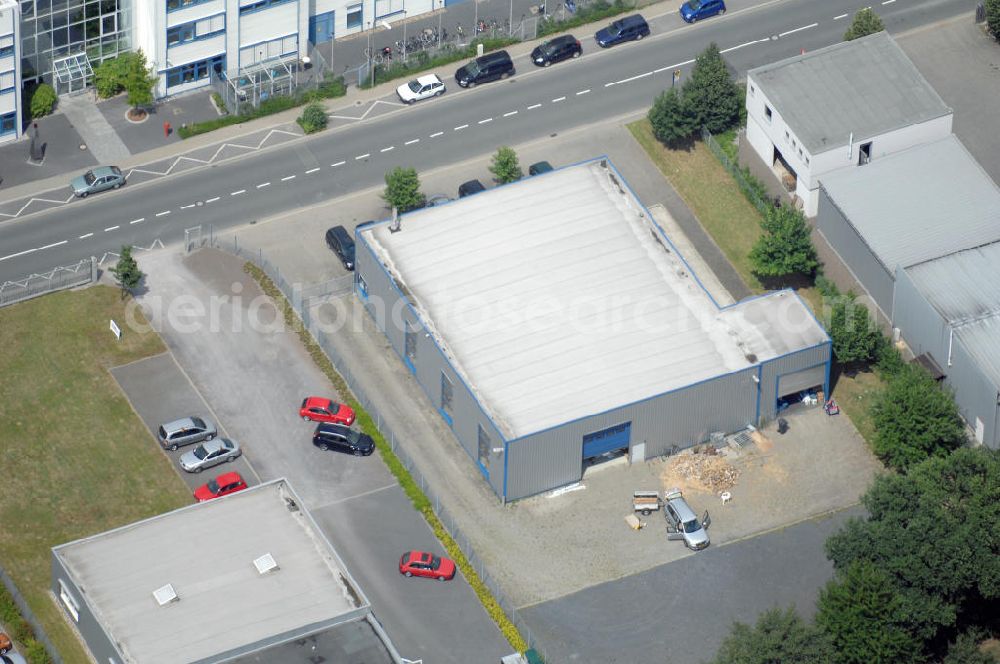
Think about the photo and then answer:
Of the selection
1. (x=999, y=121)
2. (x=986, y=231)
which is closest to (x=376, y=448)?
(x=986, y=231)

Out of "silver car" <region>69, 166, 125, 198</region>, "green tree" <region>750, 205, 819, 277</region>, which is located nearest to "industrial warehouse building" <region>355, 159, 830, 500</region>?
"green tree" <region>750, 205, 819, 277</region>

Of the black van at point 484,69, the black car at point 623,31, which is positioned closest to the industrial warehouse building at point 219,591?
the black van at point 484,69

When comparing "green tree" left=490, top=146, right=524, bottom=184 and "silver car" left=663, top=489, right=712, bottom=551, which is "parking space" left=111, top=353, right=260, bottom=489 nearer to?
"silver car" left=663, top=489, right=712, bottom=551

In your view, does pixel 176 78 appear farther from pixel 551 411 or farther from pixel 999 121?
pixel 999 121

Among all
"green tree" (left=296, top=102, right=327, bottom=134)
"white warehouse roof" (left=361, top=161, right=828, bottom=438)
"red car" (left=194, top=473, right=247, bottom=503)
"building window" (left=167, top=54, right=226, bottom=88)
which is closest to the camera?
"red car" (left=194, top=473, right=247, bottom=503)

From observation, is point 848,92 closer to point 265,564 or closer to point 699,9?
point 699,9

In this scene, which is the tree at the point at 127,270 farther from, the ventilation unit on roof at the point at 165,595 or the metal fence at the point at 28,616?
the ventilation unit on roof at the point at 165,595
